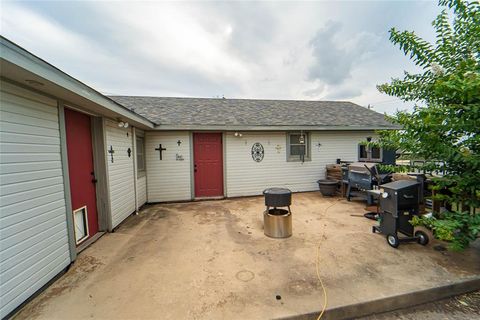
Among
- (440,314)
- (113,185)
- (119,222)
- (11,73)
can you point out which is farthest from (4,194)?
(440,314)

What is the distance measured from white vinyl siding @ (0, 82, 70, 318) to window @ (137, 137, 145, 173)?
10.1 ft

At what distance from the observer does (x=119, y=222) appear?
13.4 ft

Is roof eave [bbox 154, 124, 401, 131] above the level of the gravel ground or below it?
above

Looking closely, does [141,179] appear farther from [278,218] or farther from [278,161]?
[278,161]

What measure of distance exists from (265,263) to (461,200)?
266cm

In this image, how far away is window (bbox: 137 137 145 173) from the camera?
544 centimetres

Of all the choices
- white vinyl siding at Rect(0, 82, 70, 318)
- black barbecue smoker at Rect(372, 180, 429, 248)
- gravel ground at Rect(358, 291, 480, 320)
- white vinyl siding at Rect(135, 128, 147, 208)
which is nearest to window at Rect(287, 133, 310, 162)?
black barbecue smoker at Rect(372, 180, 429, 248)

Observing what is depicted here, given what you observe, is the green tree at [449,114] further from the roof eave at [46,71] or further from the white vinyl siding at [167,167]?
the white vinyl siding at [167,167]

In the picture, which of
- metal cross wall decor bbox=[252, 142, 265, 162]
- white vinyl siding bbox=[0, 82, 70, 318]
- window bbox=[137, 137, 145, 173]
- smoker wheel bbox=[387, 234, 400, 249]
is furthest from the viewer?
metal cross wall decor bbox=[252, 142, 265, 162]

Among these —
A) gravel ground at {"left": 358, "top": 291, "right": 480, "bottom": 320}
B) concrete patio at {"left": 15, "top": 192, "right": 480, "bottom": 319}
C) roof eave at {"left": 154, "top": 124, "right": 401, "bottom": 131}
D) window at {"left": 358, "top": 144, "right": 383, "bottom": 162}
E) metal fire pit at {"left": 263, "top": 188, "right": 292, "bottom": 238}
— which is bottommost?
gravel ground at {"left": 358, "top": 291, "right": 480, "bottom": 320}

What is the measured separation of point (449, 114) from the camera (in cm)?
221

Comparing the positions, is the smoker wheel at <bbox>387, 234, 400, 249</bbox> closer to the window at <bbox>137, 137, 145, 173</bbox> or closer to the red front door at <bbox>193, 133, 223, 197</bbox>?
the red front door at <bbox>193, 133, 223, 197</bbox>

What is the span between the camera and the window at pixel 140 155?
17.9 feet

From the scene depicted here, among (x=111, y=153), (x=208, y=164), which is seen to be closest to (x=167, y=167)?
(x=208, y=164)
